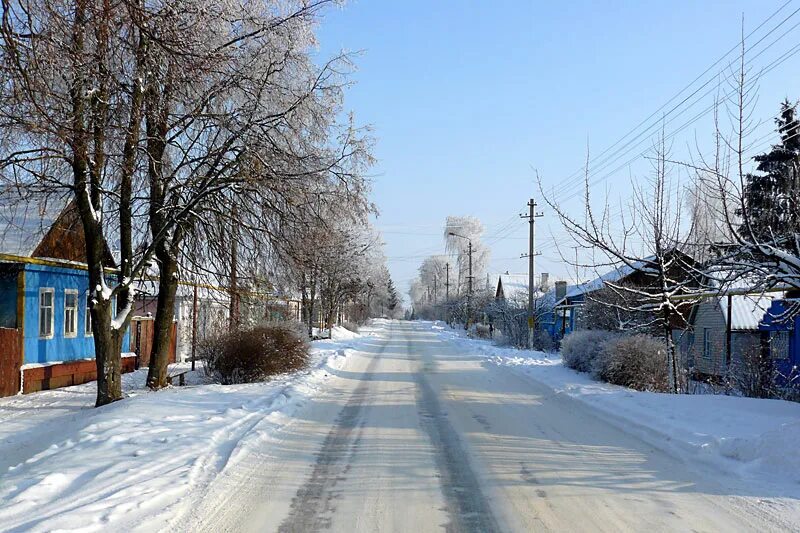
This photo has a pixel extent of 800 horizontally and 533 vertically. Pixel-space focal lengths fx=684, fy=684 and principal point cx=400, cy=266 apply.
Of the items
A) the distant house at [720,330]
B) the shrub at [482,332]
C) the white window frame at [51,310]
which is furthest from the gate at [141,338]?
the shrub at [482,332]

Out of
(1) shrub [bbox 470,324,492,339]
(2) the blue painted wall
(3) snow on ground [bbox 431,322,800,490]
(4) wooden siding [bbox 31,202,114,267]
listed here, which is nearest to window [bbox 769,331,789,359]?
(3) snow on ground [bbox 431,322,800,490]

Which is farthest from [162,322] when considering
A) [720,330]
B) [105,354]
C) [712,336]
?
[712,336]

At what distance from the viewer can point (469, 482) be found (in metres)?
6.88

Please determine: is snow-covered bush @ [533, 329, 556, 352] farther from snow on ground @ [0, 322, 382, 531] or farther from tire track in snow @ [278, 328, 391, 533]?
tire track in snow @ [278, 328, 391, 533]

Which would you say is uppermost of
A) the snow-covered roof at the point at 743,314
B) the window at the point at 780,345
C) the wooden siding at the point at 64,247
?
the wooden siding at the point at 64,247

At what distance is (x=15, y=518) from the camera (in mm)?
5336

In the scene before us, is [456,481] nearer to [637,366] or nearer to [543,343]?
[637,366]

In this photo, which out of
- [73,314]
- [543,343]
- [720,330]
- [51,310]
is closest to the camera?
[51,310]

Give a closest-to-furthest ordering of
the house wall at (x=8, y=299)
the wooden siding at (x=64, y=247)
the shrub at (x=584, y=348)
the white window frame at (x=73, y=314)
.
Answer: the house wall at (x=8, y=299)
the white window frame at (x=73, y=314)
the wooden siding at (x=64, y=247)
the shrub at (x=584, y=348)

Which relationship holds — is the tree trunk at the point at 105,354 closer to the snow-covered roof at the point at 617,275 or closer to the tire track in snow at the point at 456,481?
the tire track in snow at the point at 456,481

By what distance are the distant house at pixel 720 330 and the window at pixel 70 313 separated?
18.4 metres

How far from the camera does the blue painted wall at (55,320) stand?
16.9 metres

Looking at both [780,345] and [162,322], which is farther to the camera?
[780,345]

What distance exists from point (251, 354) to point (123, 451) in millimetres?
9188
